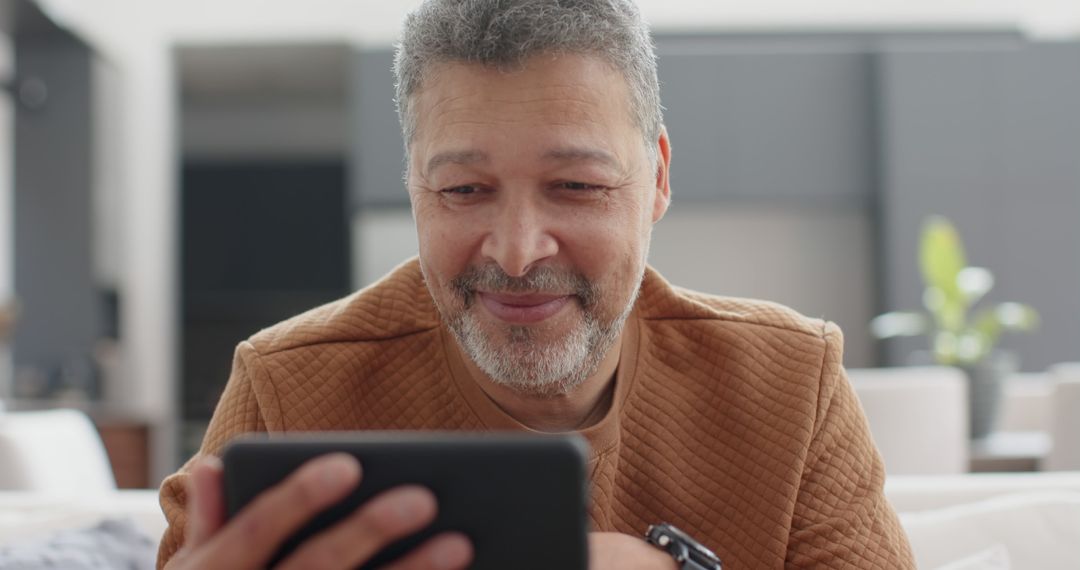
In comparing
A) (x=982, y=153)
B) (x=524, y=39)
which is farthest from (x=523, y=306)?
(x=982, y=153)

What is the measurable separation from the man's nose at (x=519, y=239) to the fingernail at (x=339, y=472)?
40cm

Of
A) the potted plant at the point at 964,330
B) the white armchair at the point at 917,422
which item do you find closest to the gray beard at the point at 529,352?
the white armchair at the point at 917,422

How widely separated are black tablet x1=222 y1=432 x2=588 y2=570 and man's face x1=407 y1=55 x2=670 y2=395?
1.22ft

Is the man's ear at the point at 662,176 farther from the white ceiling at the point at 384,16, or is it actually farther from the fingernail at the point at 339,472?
the white ceiling at the point at 384,16

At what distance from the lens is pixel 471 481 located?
2.37ft

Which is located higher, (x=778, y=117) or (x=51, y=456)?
(x=778, y=117)

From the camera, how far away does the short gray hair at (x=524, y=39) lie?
1.11m

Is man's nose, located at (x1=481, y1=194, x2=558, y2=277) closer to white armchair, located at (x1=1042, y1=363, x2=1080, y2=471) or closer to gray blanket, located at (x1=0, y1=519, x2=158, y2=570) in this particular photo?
gray blanket, located at (x1=0, y1=519, x2=158, y2=570)

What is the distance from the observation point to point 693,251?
6.66 metres

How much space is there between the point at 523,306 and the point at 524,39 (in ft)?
0.85

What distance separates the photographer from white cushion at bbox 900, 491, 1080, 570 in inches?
59.2

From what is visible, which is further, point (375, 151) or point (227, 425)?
point (375, 151)

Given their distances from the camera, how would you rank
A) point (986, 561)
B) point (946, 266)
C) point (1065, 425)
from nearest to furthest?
point (986, 561) < point (1065, 425) < point (946, 266)

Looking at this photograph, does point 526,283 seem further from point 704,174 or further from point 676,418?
point 704,174
